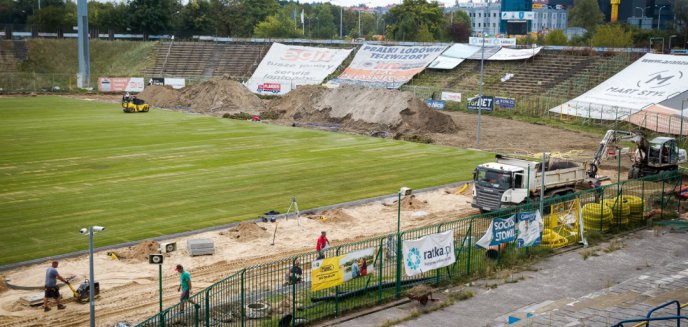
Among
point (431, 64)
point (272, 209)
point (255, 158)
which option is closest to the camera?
point (272, 209)

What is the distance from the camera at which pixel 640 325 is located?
741 inches

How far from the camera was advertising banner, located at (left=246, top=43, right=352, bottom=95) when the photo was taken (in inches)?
3789

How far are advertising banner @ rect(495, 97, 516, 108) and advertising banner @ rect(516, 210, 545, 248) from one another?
150 feet

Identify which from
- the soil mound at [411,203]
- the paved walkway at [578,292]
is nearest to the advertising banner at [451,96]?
the soil mound at [411,203]

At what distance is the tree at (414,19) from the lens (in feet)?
432

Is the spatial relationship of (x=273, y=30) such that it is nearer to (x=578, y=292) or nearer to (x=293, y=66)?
(x=293, y=66)

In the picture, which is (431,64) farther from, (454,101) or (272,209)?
(272,209)

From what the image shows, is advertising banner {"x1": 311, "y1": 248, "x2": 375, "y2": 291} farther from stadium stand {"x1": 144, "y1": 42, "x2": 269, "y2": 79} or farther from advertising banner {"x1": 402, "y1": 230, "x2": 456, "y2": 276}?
stadium stand {"x1": 144, "y1": 42, "x2": 269, "y2": 79}

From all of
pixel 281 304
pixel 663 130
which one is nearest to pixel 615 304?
pixel 281 304

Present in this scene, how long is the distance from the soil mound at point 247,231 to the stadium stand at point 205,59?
7538cm

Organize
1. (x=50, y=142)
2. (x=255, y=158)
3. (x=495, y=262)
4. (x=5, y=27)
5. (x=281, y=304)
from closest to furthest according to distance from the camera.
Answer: (x=281, y=304), (x=495, y=262), (x=255, y=158), (x=50, y=142), (x=5, y=27)

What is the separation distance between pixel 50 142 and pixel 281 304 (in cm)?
3732

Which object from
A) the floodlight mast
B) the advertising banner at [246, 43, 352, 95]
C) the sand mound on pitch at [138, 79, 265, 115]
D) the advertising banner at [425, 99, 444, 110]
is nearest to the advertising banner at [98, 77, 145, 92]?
the floodlight mast

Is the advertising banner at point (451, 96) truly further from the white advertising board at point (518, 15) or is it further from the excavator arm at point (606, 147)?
the white advertising board at point (518, 15)
